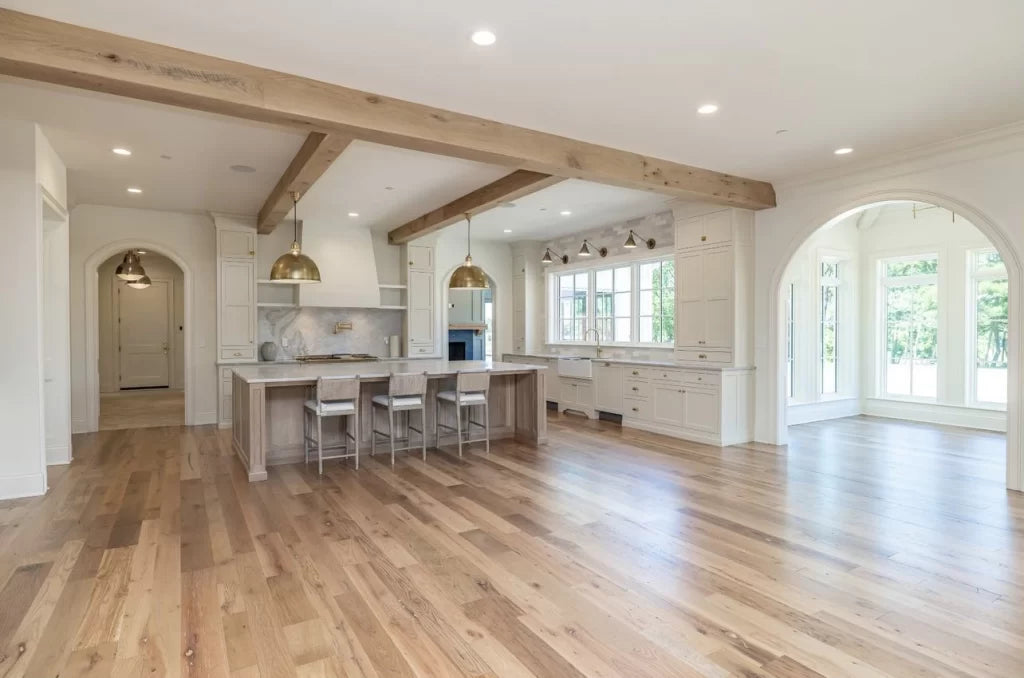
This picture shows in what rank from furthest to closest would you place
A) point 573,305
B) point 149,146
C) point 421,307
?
point 573,305 < point 421,307 < point 149,146

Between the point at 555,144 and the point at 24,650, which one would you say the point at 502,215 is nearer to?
the point at 555,144

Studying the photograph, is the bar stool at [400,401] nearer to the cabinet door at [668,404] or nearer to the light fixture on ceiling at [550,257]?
the cabinet door at [668,404]

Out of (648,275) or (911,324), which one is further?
(648,275)

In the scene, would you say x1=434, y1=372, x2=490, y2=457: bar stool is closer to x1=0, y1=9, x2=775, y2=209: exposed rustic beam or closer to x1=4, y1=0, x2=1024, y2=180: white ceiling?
x1=0, y1=9, x2=775, y2=209: exposed rustic beam

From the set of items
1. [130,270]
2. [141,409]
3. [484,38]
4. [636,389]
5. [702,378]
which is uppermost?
[484,38]

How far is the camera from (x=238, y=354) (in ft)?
25.2

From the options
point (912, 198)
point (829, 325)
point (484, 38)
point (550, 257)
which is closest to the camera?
point (484, 38)

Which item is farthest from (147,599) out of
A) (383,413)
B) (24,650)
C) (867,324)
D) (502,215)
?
(867,324)

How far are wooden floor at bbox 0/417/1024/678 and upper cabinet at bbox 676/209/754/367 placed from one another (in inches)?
64.0

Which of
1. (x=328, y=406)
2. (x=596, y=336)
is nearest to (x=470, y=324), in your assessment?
(x=596, y=336)

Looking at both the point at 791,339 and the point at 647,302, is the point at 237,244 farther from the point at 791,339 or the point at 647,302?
the point at 791,339

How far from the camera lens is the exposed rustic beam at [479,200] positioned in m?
5.31

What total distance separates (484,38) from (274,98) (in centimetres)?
132

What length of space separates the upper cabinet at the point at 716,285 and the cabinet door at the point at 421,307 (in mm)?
3985
